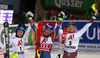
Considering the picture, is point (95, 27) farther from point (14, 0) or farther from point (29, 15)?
point (14, 0)

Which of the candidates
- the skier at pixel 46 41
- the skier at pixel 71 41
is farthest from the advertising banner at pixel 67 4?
the skier at pixel 46 41

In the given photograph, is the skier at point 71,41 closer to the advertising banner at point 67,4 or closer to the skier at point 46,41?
the skier at point 46,41

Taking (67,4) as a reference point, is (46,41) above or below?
below

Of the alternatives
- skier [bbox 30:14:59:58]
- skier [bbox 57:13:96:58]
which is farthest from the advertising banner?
skier [bbox 30:14:59:58]

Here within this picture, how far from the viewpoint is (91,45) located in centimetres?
1013

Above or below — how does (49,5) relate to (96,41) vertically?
above

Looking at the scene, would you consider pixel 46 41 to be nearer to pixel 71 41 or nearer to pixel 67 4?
pixel 71 41

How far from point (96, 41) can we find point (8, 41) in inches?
235

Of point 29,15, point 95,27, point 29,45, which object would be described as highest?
point 29,15

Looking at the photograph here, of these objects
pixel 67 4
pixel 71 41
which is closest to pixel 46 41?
pixel 71 41

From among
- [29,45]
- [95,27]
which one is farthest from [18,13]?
[95,27]

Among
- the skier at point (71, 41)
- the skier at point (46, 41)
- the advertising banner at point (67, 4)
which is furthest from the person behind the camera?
the advertising banner at point (67, 4)

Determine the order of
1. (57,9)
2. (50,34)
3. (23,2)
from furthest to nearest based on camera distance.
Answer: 1. (23,2)
2. (57,9)
3. (50,34)

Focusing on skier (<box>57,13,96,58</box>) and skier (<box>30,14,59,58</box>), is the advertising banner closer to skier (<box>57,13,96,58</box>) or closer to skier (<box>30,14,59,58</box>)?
skier (<box>57,13,96,58</box>)
